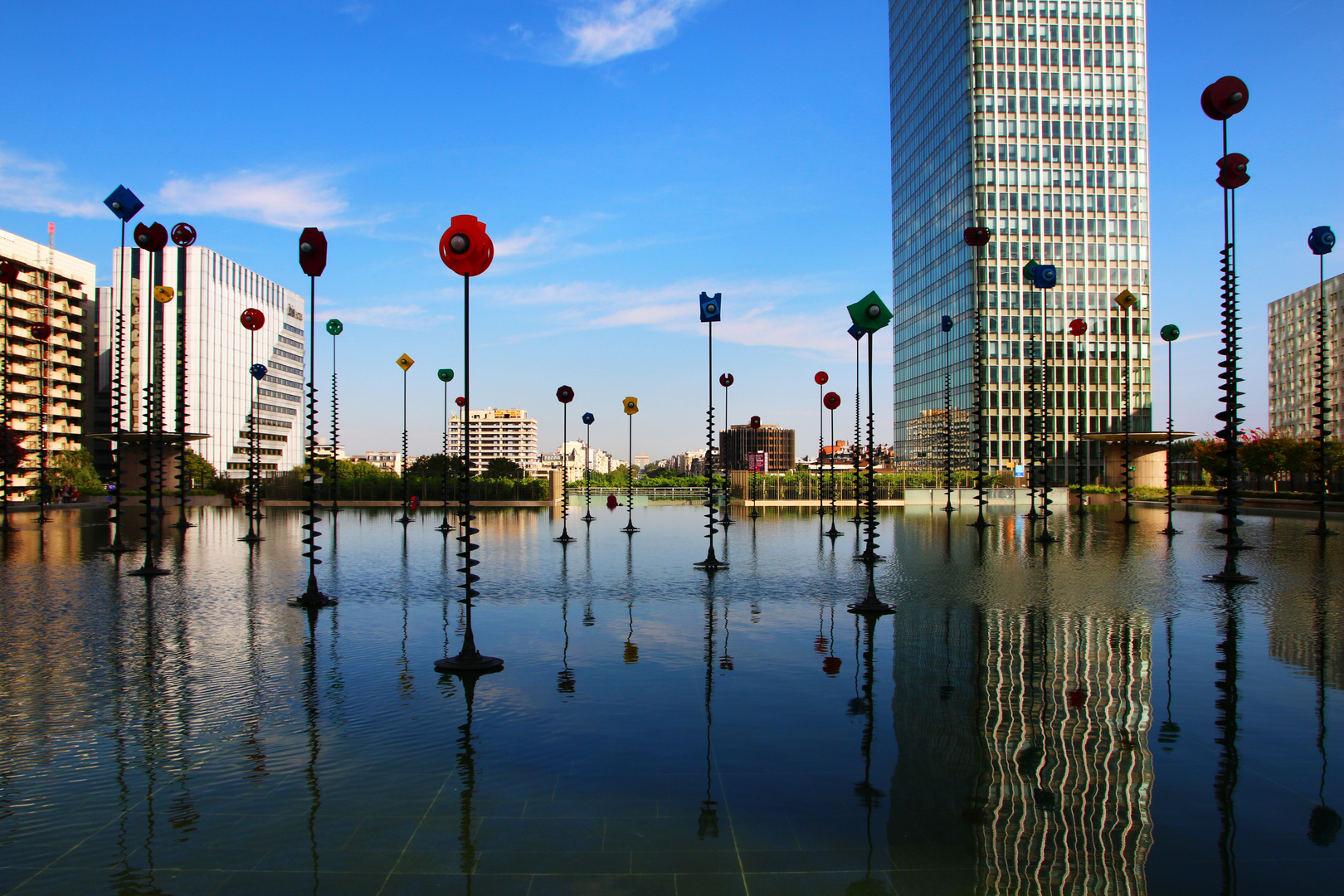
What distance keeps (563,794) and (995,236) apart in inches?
4012

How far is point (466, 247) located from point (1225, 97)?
63.5 ft

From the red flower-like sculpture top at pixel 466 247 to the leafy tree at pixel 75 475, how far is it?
271ft

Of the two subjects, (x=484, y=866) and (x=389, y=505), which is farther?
(x=389, y=505)

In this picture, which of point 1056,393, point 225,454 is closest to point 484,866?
point 1056,393

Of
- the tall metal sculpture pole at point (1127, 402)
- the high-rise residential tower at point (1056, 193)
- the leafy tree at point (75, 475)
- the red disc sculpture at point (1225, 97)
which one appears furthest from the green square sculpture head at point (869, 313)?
the leafy tree at point (75, 475)

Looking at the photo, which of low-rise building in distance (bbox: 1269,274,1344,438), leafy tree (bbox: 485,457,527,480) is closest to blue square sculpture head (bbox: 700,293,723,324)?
leafy tree (bbox: 485,457,527,480)

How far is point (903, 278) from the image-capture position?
122062 millimetres

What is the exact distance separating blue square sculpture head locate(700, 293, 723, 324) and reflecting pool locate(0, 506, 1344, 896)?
9.03 meters

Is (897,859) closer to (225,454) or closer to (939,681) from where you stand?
(939,681)

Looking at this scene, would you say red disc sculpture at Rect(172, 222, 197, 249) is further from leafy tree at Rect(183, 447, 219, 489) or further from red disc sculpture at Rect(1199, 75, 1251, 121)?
leafy tree at Rect(183, 447, 219, 489)

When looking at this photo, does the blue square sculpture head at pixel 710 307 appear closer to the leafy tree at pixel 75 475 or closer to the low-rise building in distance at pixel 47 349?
the leafy tree at pixel 75 475

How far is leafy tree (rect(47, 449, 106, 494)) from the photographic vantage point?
76750 millimetres

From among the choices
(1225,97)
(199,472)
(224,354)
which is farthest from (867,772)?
(224,354)

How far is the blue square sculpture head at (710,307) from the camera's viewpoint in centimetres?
2370
